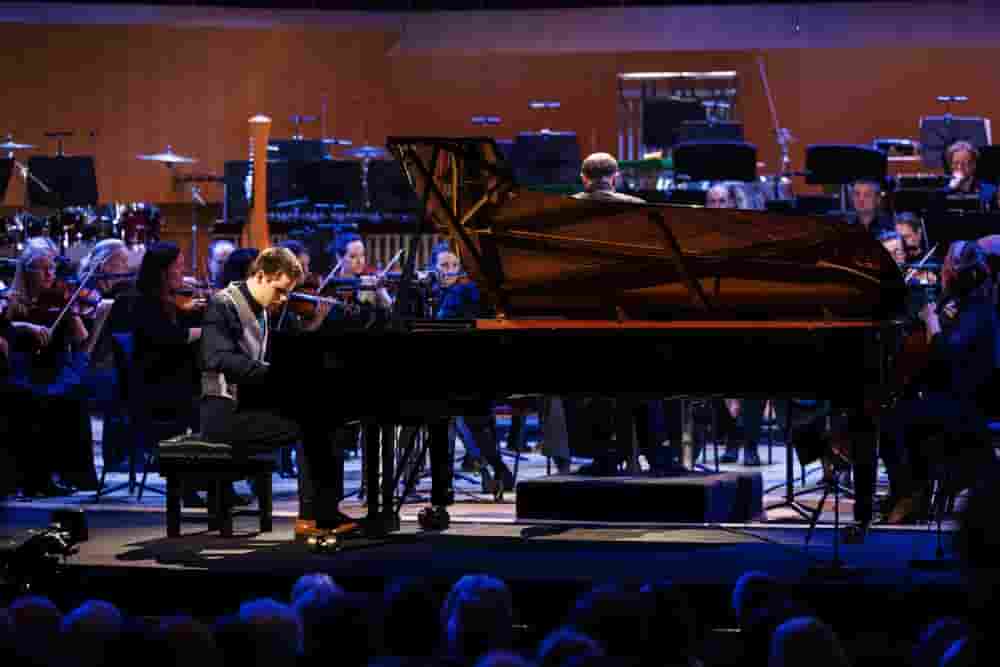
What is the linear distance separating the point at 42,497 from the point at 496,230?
319 cm

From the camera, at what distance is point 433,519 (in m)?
6.28

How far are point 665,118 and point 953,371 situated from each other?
6559 millimetres

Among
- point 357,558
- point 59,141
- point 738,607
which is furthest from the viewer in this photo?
point 59,141

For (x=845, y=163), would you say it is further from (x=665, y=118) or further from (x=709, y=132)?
(x=665, y=118)

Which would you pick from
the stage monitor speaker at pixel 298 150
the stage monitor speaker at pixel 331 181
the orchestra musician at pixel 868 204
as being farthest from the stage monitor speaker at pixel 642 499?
the stage monitor speaker at pixel 298 150

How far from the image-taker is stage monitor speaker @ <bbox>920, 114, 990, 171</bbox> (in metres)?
12.2

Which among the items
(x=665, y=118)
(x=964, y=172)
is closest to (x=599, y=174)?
(x=964, y=172)

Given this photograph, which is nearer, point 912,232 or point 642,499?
point 642,499

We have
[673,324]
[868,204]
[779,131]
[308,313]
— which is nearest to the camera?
[673,324]

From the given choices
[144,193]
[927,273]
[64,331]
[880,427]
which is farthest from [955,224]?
[144,193]

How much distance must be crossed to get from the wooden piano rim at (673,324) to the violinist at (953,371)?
64 centimetres

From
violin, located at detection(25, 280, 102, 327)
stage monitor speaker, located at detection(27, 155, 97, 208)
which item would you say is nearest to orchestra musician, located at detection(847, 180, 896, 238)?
violin, located at detection(25, 280, 102, 327)

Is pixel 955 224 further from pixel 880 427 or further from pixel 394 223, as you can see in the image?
pixel 394 223

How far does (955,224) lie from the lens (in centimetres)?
863
